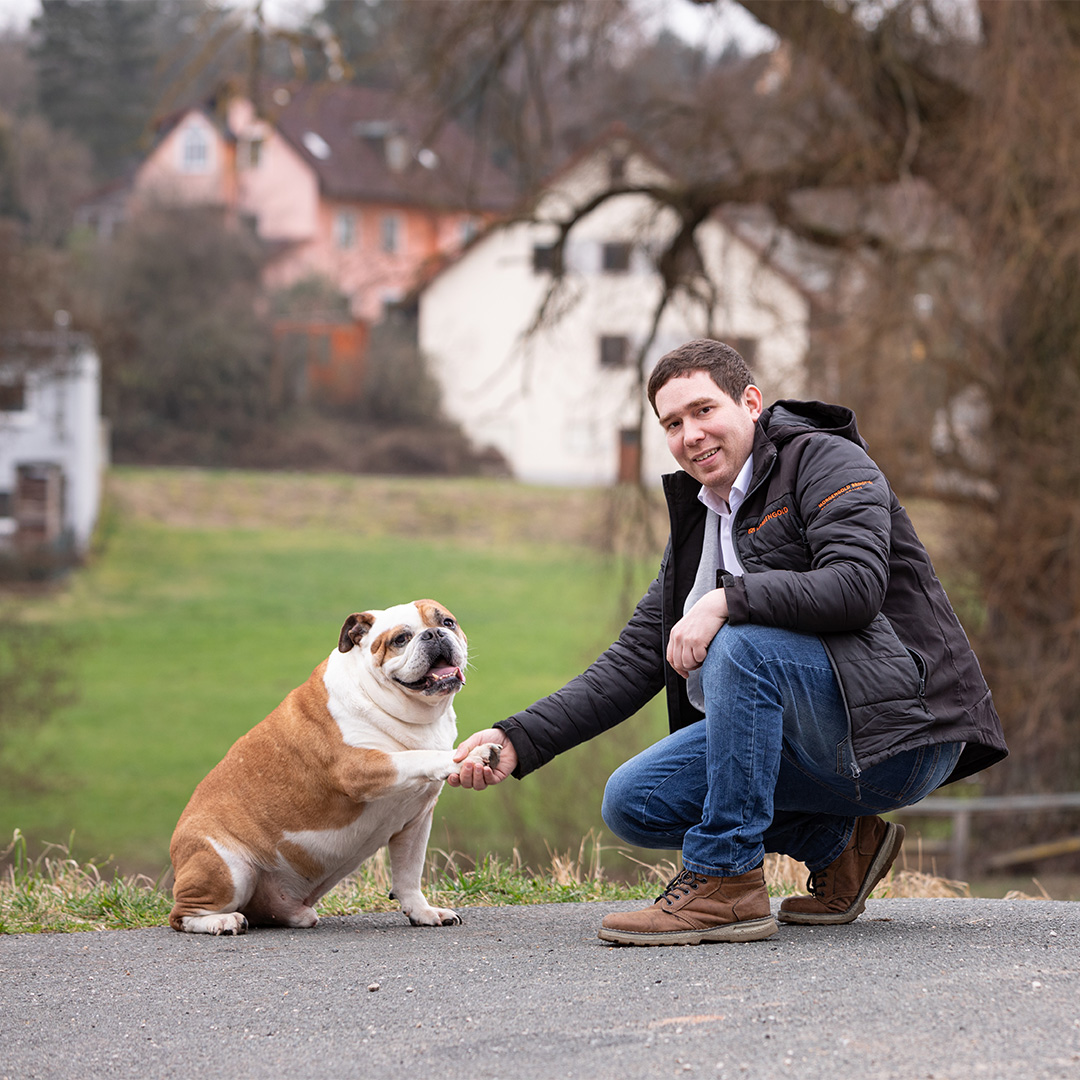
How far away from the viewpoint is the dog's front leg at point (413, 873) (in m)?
4.42

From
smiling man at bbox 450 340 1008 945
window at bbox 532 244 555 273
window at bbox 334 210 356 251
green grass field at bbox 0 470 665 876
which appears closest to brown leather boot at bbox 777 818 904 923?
smiling man at bbox 450 340 1008 945

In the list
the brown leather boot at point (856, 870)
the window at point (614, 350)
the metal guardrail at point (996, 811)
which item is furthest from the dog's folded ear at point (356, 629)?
the metal guardrail at point (996, 811)

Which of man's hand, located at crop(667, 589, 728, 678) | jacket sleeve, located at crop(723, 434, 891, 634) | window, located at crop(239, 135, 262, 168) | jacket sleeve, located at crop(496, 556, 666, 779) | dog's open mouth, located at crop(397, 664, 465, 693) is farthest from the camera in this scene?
window, located at crop(239, 135, 262, 168)

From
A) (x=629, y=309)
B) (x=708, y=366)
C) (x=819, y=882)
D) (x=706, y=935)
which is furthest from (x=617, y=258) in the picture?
(x=706, y=935)

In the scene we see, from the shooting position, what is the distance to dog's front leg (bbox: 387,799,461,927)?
14.5 ft

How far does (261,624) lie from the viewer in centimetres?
3027

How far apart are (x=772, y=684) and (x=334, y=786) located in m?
1.46

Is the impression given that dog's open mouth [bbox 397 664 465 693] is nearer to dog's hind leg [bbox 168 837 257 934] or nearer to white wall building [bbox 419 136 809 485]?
dog's hind leg [bbox 168 837 257 934]

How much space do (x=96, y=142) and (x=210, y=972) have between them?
4550 centimetres

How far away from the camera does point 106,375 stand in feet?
119

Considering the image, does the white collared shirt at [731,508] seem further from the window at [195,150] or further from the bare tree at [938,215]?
the window at [195,150]

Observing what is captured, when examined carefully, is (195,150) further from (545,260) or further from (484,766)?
(484,766)

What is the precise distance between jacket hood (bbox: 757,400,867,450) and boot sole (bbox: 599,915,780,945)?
135 cm

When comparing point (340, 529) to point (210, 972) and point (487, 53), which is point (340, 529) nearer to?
point (487, 53)
